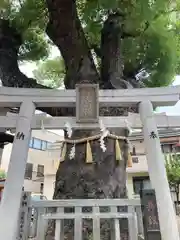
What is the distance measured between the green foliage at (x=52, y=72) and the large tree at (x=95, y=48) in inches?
20.3

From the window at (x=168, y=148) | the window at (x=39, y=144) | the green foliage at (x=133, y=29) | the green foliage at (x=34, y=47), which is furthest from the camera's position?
the window at (x=39, y=144)

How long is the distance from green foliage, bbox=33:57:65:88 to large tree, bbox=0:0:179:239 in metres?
0.52

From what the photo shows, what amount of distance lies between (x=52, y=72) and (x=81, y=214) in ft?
18.3

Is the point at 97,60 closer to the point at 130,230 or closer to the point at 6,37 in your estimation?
the point at 6,37

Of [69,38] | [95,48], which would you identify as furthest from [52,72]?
[69,38]

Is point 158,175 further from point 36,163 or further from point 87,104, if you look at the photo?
point 36,163

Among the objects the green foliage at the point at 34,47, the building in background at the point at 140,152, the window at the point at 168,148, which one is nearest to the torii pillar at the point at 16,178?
the green foliage at the point at 34,47

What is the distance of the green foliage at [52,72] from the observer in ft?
24.8

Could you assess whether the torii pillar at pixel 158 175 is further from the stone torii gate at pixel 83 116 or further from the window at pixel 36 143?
the window at pixel 36 143

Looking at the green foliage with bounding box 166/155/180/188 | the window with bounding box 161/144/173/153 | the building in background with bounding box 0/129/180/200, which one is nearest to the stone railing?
the building in background with bounding box 0/129/180/200

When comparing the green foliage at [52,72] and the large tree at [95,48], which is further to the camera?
the green foliage at [52,72]

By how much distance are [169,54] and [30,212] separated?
15.4ft

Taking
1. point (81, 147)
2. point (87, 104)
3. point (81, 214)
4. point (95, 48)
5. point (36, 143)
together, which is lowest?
point (81, 214)

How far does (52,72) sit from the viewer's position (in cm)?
767
